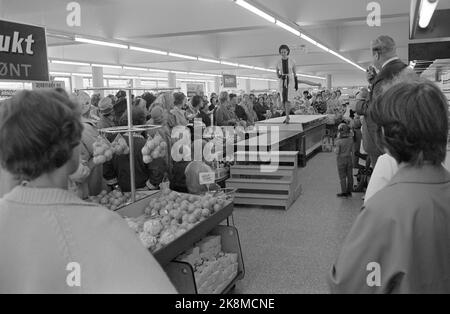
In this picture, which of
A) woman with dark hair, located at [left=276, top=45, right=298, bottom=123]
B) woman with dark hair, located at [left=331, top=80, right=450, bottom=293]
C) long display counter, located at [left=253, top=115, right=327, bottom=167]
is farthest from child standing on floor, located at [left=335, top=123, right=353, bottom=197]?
woman with dark hair, located at [left=331, top=80, right=450, bottom=293]

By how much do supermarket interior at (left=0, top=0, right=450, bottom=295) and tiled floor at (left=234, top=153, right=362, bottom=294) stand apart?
0.03 meters

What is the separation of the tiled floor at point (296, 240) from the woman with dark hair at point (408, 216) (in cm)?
266

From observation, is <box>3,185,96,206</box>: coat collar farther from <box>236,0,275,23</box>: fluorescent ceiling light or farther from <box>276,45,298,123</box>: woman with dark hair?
<box>276,45,298,123</box>: woman with dark hair

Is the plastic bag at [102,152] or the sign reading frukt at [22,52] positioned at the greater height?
the sign reading frukt at [22,52]

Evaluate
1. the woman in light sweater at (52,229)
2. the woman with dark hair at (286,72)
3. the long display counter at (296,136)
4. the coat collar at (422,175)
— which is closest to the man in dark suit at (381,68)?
the coat collar at (422,175)

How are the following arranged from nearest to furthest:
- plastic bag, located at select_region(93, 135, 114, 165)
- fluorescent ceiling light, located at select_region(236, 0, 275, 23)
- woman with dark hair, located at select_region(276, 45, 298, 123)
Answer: plastic bag, located at select_region(93, 135, 114, 165) → fluorescent ceiling light, located at select_region(236, 0, 275, 23) → woman with dark hair, located at select_region(276, 45, 298, 123)

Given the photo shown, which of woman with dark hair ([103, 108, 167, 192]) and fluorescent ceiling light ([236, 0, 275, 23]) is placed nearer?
woman with dark hair ([103, 108, 167, 192])

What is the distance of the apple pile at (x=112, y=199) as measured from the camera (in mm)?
3952

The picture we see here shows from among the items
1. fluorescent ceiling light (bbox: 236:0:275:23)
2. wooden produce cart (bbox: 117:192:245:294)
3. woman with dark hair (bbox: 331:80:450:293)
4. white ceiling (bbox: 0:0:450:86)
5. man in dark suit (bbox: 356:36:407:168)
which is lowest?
wooden produce cart (bbox: 117:192:245:294)

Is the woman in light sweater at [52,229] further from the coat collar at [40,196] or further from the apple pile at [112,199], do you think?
the apple pile at [112,199]

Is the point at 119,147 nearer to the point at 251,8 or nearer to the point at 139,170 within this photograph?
the point at 139,170

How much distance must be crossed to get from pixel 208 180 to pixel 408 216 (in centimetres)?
300

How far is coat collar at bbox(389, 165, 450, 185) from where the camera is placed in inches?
57.4

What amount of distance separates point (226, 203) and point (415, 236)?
2752 millimetres
